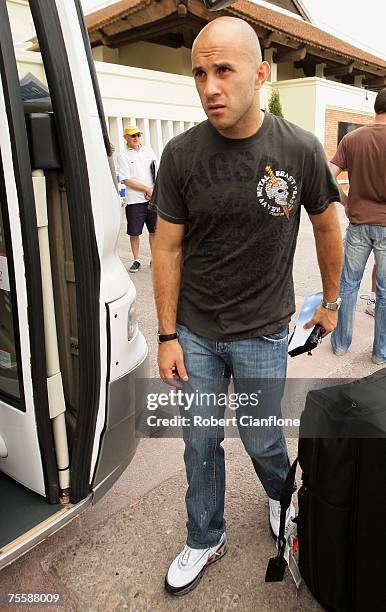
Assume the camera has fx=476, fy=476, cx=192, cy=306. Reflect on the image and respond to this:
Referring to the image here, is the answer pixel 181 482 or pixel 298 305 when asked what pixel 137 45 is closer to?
pixel 298 305

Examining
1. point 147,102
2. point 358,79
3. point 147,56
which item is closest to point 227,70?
point 147,102

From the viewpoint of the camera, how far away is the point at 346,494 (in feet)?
5.04

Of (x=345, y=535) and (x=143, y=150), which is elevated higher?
(x=143, y=150)

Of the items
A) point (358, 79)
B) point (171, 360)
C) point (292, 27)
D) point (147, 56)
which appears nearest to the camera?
point (171, 360)

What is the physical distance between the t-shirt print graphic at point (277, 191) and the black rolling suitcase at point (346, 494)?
25.3 inches

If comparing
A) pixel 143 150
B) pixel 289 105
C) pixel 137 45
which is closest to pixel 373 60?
pixel 289 105

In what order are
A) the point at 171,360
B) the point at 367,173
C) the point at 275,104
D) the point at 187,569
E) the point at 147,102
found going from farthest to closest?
the point at 275,104
the point at 147,102
the point at 367,173
the point at 187,569
the point at 171,360

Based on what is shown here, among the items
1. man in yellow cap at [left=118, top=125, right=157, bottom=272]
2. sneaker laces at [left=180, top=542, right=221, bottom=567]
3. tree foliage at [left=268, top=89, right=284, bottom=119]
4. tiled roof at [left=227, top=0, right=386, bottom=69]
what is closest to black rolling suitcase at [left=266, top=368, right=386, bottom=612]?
sneaker laces at [left=180, top=542, right=221, bottom=567]

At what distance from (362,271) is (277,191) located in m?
2.44

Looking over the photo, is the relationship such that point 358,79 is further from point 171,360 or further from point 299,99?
point 171,360

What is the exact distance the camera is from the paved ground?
5.98ft

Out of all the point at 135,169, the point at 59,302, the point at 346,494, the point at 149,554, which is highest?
the point at 135,169

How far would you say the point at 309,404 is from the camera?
165 cm

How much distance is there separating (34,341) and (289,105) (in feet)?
53.5
